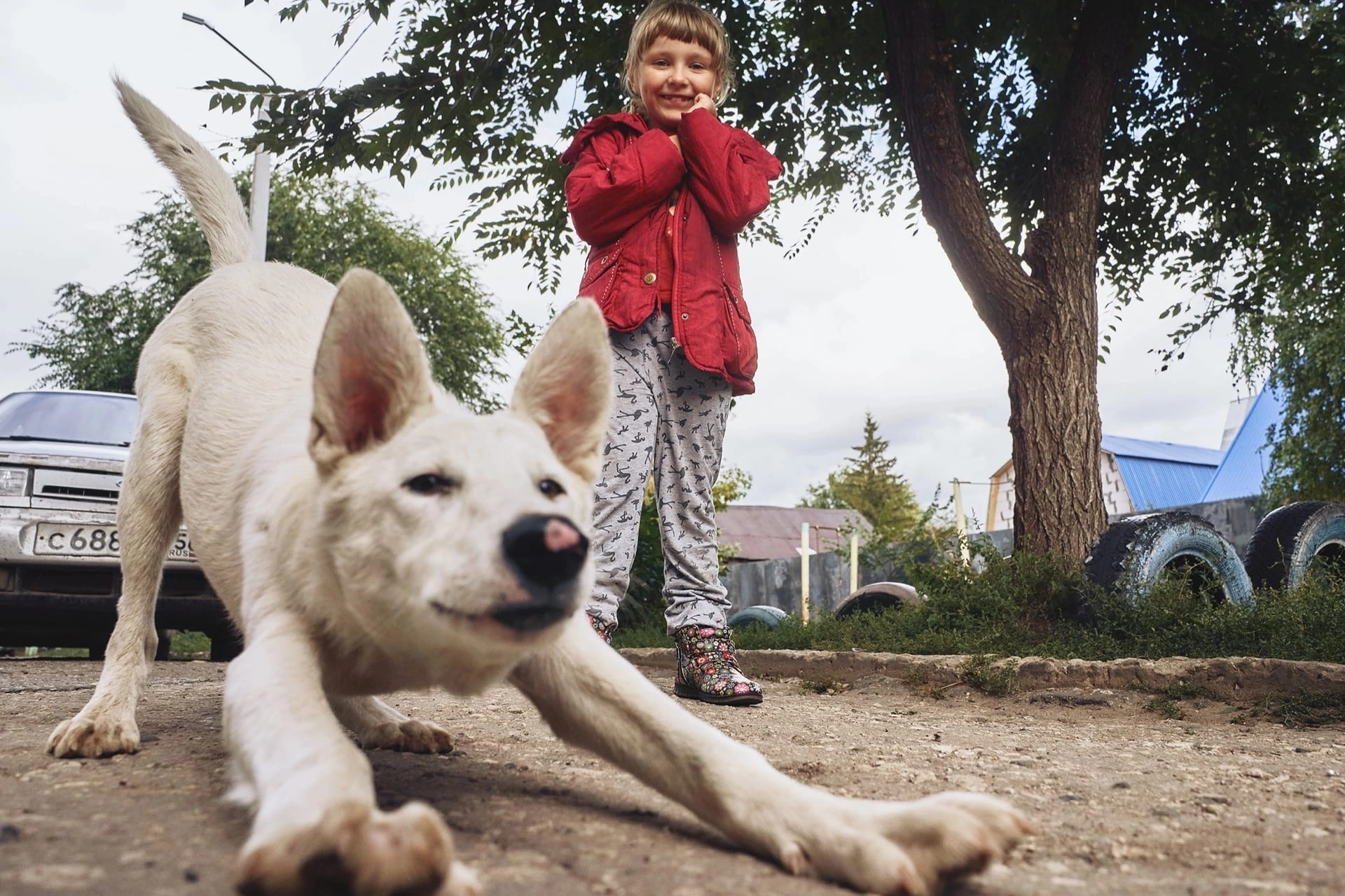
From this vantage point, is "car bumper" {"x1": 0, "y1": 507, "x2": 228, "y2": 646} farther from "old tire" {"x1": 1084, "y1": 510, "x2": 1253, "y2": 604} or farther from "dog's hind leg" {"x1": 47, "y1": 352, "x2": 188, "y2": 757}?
"old tire" {"x1": 1084, "y1": 510, "x2": 1253, "y2": 604}

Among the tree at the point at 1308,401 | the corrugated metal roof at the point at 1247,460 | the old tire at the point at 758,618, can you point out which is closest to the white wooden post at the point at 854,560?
the old tire at the point at 758,618

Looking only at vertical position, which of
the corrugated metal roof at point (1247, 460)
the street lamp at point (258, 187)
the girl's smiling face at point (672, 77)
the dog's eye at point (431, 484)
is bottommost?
the dog's eye at point (431, 484)

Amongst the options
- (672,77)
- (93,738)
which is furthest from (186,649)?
(672,77)

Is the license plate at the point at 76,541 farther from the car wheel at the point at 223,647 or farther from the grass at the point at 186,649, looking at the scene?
the grass at the point at 186,649

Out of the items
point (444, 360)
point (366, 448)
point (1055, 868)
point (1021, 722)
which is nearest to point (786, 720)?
point (1021, 722)

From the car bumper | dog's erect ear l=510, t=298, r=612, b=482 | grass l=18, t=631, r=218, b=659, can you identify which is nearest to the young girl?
dog's erect ear l=510, t=298, r=612, b=482

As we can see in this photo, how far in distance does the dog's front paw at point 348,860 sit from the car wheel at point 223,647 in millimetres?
6590

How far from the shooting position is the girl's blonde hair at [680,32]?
13.3ft

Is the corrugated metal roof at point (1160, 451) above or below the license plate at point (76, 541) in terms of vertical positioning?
above

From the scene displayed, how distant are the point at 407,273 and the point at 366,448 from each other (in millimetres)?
27765

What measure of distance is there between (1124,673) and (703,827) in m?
3.63

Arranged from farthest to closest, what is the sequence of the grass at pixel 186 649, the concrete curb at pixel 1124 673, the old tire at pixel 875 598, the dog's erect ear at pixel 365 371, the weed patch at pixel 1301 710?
the grass at pixel 186 649 < the old tire at pixel 875 598 < the concrete curb at pixel 1124 673 < the weed patch at pixel 1301 710 < the dog's erect ear at pixel 365 371

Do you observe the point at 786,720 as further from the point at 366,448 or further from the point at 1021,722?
the point at 366,448

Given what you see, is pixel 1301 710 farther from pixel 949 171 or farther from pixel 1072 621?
pixel 949 171
